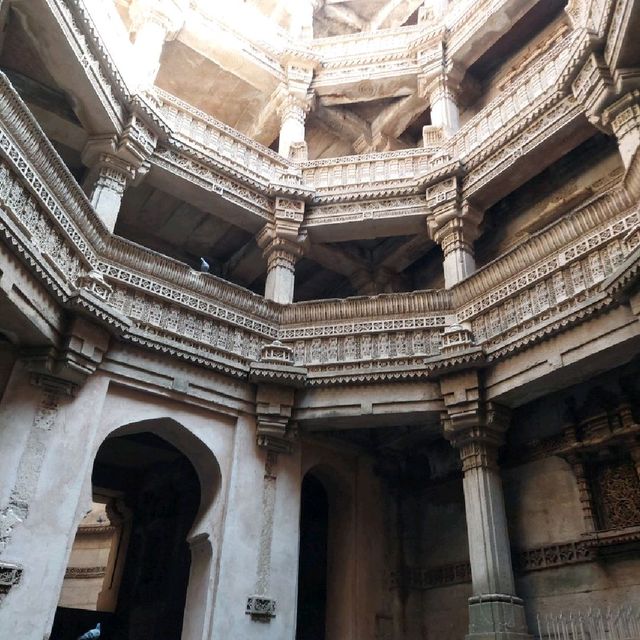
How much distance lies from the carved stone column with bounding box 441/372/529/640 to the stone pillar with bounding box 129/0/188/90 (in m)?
8.71

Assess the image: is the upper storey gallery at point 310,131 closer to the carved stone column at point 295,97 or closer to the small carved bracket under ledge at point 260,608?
the carved stone column at point 295,97

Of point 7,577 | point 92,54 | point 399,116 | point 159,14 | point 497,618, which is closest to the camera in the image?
point 7,577

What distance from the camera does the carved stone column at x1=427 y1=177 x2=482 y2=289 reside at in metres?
11.0

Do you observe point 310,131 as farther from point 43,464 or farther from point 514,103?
point 43,464

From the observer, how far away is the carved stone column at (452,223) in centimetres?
1102

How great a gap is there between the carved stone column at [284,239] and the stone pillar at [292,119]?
8.47 ft

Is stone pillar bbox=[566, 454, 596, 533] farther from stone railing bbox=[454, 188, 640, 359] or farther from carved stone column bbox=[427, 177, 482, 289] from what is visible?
carved stone column bbox=[427, 177, 482, 289]

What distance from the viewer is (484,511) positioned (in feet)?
27.2

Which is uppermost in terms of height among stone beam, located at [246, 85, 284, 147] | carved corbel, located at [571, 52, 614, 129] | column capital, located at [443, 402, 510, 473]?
stone beam, located at [246, 85, 284, 147]

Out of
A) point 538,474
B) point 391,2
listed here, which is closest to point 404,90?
point 391,2

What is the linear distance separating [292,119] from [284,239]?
4336 millimetres

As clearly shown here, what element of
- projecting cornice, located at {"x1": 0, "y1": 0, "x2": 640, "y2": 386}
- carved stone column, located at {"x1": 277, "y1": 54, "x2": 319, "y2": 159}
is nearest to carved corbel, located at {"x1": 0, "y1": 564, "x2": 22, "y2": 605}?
projecting cornice, located at {"x1": 0, "y1": 0, "x2": 640, "y2": 386}

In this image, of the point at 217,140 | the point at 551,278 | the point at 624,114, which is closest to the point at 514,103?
the point at 624,114

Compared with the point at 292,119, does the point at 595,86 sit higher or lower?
lower
